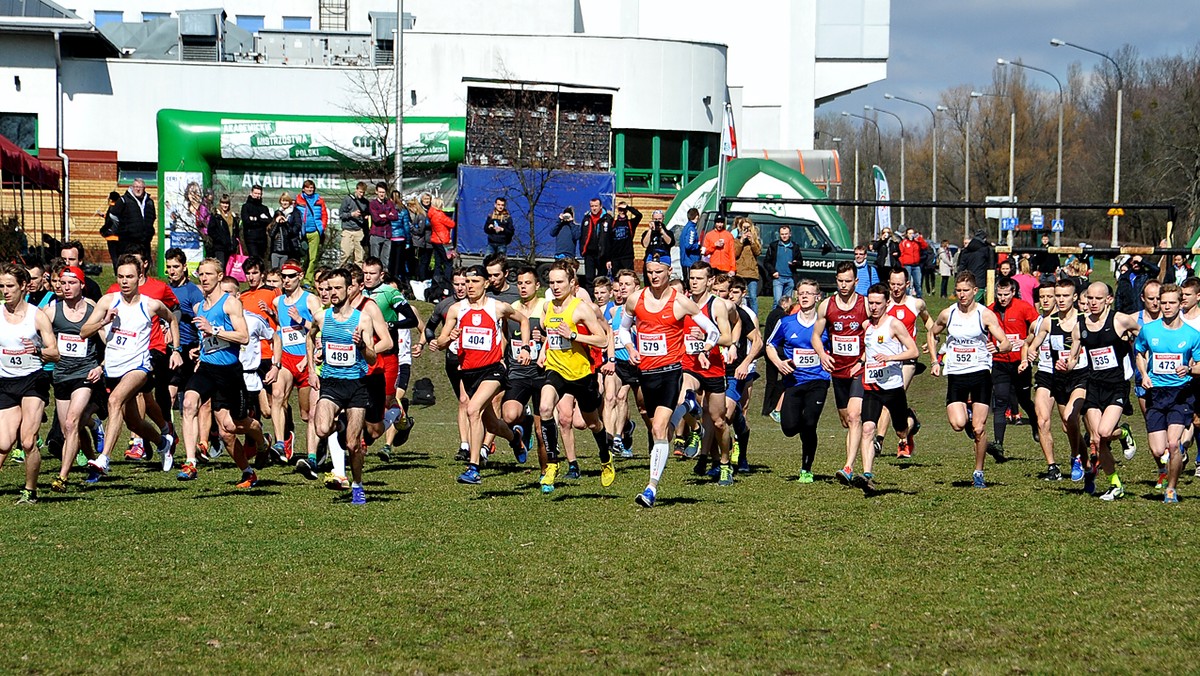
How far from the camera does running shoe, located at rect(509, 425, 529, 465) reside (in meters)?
15.3

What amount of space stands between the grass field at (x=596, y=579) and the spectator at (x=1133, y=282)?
13.7m

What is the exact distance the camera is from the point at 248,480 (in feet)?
44.5

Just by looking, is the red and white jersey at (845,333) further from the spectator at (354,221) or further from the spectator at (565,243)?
the spectator at (565,243)

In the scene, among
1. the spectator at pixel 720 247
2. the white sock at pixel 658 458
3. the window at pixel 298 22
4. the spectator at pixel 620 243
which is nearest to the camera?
the white sock at pixel 658 458

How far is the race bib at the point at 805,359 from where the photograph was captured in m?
14.1

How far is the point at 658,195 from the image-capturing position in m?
44.5

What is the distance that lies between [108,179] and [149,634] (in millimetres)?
34962

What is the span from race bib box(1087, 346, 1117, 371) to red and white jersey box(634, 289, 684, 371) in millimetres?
3799

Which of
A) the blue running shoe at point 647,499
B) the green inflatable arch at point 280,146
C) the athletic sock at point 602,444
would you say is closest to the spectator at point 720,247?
the athletic sock at point 602,444

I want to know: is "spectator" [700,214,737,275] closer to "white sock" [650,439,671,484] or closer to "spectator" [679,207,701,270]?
"spectator" [679,207,701,270]

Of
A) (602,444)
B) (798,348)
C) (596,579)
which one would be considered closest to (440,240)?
(798,348)

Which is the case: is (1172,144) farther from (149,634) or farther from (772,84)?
(149,634)

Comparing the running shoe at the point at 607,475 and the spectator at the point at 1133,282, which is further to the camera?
the spectator at the point at 1133,282

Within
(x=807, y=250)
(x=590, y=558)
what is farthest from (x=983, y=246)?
(x=590, y=558)
